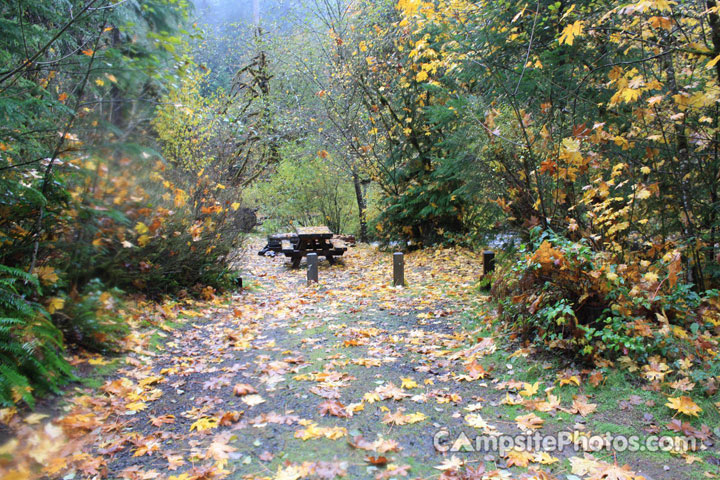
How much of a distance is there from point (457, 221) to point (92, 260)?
34.7ft

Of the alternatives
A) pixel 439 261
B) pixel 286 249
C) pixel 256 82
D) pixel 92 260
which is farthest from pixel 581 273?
pixel 256 82

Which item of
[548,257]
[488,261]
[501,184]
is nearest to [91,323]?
[548,257]

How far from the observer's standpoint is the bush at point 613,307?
12.6ft

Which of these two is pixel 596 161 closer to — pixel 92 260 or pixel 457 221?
pixel 92 260

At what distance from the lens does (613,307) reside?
13.4 ft

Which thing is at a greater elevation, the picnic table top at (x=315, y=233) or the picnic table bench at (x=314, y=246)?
the picnic table top at (x=315, y=233)

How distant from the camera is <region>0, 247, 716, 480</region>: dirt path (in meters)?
2.84

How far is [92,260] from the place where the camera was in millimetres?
4797

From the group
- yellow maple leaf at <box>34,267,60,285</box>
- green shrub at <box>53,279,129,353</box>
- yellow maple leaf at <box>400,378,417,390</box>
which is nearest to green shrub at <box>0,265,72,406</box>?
yellow maple leaf at <box>34,267,60,285</box>

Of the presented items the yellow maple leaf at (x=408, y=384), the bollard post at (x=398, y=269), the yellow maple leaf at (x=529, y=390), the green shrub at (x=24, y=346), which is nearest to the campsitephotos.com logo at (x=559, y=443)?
the yellow maple leaf at (x=529, y=390)

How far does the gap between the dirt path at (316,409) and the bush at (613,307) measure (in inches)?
16.9

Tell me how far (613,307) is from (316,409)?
2754 mm

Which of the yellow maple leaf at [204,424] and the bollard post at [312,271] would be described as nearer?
the yellow maple leaf at [204,424]

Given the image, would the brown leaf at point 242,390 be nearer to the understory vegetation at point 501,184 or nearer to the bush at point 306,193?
the understory vegetation at point 501,184
